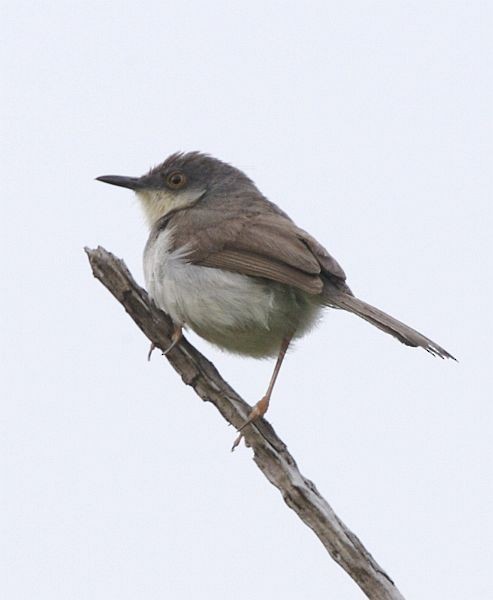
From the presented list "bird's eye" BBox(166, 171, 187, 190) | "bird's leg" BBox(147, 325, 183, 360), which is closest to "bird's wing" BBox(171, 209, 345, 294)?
"bird's leg" BBox(147, 325, 183, 360)

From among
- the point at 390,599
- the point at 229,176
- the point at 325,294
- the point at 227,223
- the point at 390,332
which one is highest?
the point at 229,176

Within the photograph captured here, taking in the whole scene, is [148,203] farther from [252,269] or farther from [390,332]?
[390,332]

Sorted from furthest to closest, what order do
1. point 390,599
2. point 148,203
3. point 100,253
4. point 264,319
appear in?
point 148,203 → point 264,319 → point 100,253 → point 390,599

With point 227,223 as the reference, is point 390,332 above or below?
below

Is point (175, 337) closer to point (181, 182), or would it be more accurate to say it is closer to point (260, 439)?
point (260, 439)

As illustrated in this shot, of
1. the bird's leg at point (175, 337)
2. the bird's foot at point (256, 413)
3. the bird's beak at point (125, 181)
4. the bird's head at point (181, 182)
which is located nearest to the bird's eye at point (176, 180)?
the bird's head at point (181, 182)

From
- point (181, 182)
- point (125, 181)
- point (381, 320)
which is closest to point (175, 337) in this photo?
point (381, 320)

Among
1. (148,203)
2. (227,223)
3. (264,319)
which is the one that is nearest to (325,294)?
(264,319)
